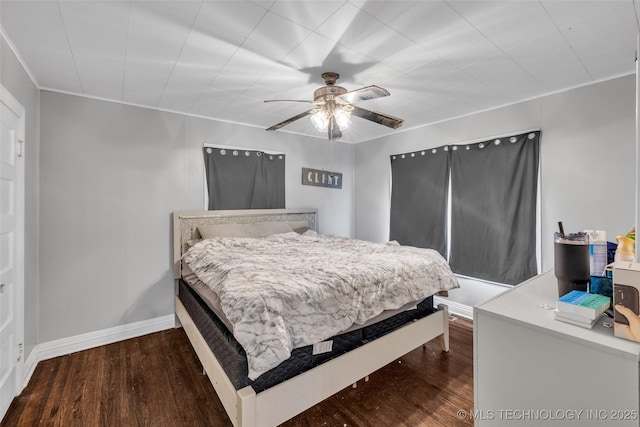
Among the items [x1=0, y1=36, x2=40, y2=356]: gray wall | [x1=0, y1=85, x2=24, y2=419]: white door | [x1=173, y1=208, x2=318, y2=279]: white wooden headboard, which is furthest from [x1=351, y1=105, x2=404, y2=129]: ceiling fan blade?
[x1=0, y1=36, x2=40, y2=356]: gray wall

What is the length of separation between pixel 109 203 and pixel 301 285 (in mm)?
2439

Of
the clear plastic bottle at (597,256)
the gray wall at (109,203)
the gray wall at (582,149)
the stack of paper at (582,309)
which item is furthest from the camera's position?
the gray wall at (109,203)

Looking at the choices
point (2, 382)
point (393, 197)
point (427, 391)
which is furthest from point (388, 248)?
point (2, 382)

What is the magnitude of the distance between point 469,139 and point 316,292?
115 inches

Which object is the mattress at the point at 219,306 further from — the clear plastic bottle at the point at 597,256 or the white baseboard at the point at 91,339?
the clear plastic bottle at the point at 597,256

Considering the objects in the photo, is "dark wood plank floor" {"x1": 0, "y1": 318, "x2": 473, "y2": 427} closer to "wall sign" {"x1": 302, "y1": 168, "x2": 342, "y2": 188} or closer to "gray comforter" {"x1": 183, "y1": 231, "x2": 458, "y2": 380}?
"gray comforter" {"x1": 183, "y1": 231, "x2": 458, "y2": 380}

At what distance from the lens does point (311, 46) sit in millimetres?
1937

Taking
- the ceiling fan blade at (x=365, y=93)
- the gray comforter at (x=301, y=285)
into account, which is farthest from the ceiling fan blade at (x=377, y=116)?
the gray comforter at (x=301, y=285)

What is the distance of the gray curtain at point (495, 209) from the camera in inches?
119

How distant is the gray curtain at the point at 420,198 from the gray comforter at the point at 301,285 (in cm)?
123

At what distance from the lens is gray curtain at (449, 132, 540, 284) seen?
3027 mm

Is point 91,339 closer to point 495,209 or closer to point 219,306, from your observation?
point 219,306

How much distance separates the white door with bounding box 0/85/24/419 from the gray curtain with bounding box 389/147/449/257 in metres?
4.04

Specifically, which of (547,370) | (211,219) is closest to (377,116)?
(547,370)
